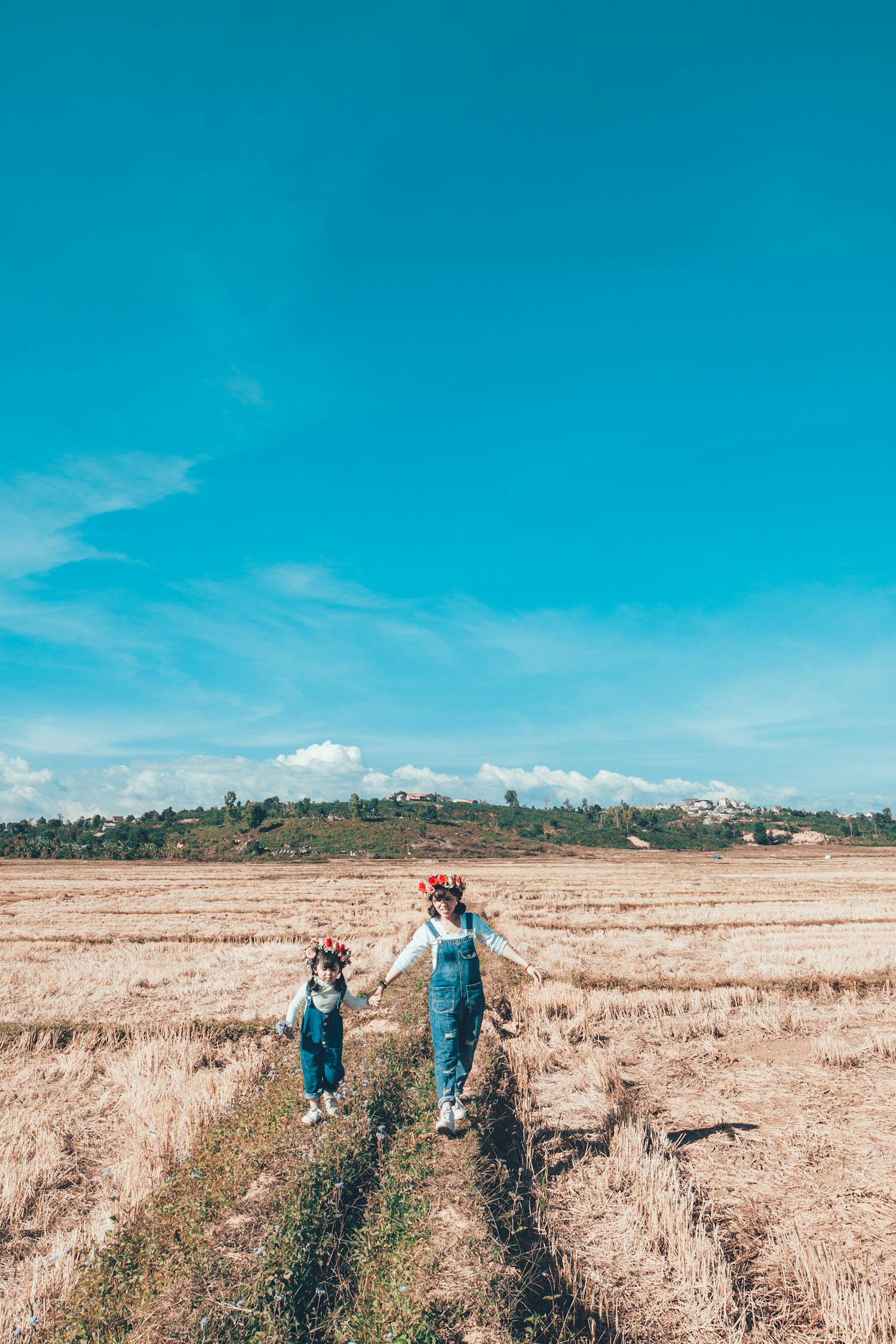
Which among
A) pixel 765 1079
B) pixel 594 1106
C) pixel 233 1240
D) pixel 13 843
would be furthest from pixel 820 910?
pixel 13 843

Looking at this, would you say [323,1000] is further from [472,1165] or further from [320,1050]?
[472,1165]

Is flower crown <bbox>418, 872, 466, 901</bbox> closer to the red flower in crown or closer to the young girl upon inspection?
the red flower in crown

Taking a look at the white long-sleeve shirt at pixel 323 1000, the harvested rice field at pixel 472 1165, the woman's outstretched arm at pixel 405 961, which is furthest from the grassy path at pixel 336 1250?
the woman's outstretched arm at pixel 405 961

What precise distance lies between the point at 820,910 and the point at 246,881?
43.3m

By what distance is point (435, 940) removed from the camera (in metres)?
7.44

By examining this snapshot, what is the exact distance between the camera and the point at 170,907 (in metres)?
37.4

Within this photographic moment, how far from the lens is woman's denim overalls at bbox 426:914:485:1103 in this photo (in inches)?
282

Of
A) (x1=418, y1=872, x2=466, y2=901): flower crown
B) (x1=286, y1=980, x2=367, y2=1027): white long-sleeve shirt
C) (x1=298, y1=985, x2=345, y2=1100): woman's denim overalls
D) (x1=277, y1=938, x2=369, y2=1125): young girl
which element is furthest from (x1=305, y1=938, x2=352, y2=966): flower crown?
(x1=418, y1=872, x2=466, y2=901): flower crown

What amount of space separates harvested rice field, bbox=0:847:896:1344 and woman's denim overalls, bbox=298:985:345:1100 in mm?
297

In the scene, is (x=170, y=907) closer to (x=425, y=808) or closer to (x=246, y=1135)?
(x=246, y=1135)

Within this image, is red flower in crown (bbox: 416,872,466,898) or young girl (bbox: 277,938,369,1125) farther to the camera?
young girl (bbox: 277,938,369,1125)

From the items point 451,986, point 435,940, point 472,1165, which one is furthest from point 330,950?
point 472,1165

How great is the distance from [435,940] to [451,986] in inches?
19.2

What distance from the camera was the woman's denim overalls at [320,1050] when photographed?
25.6 feet
